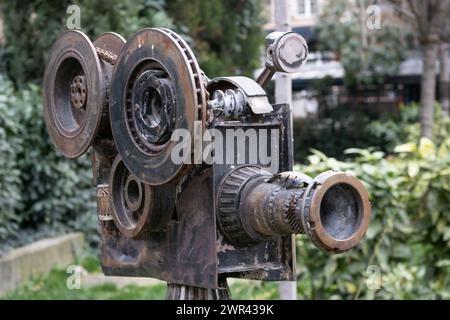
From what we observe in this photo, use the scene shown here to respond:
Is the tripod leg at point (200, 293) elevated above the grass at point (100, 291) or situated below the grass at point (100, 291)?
above

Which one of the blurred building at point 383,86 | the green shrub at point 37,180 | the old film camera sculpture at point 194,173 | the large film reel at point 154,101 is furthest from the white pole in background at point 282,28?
the blurred building at point 383,86

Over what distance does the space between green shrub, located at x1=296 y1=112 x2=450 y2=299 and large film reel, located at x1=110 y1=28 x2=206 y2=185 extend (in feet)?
7.70

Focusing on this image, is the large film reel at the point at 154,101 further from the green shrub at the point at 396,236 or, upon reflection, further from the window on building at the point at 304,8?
the window on building at the point at 304,8

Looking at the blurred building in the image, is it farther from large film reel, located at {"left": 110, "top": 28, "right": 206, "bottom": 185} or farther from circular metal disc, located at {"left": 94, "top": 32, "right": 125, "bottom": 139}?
large film reel, located at {"left": 110, "top": 28, "right": 206, "bottom": 185}

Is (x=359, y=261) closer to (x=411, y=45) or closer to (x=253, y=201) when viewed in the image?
(x=253, y=201)

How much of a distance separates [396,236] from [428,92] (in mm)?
6705

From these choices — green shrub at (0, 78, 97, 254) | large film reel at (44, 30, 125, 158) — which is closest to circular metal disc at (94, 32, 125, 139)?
large film reel at (44, 30, 125, 158)

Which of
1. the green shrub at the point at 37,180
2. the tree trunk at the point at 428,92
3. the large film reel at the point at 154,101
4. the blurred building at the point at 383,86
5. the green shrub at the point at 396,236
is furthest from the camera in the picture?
the blurred building at the point at 383,86

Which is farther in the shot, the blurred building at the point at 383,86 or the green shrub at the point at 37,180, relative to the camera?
the blurred building at the point at 383,86

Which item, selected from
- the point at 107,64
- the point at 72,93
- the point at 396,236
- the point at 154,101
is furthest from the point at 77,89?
the point at 396,236

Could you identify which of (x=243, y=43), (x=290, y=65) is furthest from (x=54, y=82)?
(x=243, y=43)

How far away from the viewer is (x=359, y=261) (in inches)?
196

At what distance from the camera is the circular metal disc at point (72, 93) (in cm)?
288

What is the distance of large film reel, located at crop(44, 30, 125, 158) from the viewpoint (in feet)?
9.46
